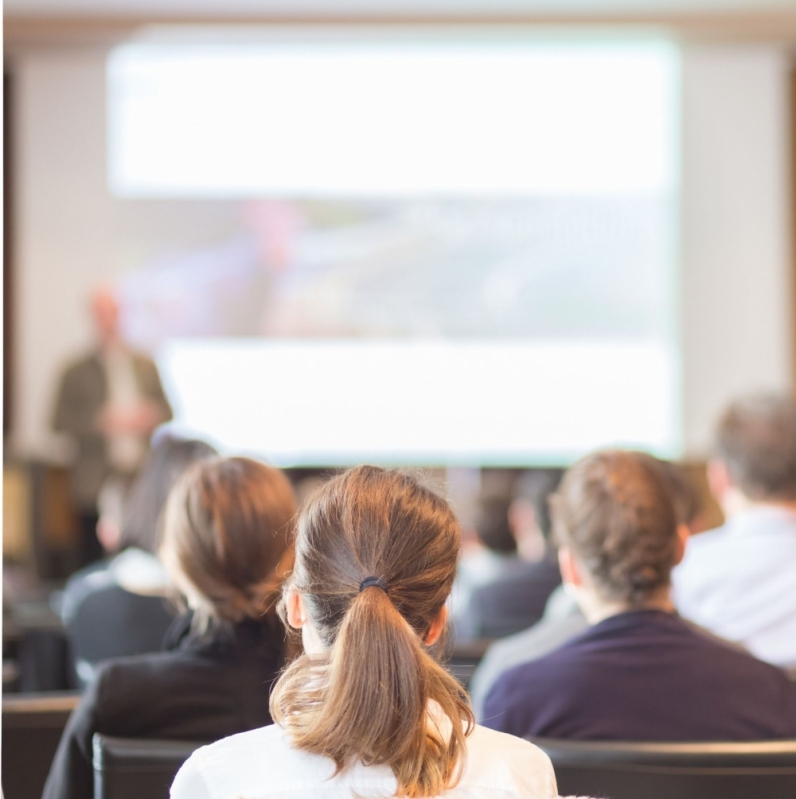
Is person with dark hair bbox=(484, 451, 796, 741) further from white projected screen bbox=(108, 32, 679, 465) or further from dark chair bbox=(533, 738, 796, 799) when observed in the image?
white projected screen bbox=(108, 32, 679, 465)

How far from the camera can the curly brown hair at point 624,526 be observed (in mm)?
1484

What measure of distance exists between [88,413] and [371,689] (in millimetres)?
4461

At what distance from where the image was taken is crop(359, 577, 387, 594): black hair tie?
95 cm

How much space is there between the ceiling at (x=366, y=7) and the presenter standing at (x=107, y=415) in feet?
5.84

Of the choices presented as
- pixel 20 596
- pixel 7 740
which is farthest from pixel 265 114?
pixel 7 740

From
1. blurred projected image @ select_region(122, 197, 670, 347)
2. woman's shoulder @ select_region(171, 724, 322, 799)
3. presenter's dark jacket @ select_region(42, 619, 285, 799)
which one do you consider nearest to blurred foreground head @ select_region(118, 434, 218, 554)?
presenter's dark jacket @ select_region(42, 619, 285, 799)

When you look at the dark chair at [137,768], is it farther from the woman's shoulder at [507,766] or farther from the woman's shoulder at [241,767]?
the woman's shoulder at [507,766]

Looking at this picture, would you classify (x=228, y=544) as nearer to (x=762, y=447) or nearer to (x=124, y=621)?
(x=124, y=621)

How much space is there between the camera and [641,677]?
4.38 feet

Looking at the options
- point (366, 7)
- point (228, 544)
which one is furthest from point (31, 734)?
point (366, 7)

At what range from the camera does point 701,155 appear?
217 inches

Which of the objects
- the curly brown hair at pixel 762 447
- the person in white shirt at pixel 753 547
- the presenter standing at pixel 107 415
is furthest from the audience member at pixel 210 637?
the presenter standing at pixel 107 415

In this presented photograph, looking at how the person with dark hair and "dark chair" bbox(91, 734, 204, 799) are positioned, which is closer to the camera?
"dark chair" bbox(91, 734, 204, 799)

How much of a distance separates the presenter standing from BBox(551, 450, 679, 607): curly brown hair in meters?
3.80
